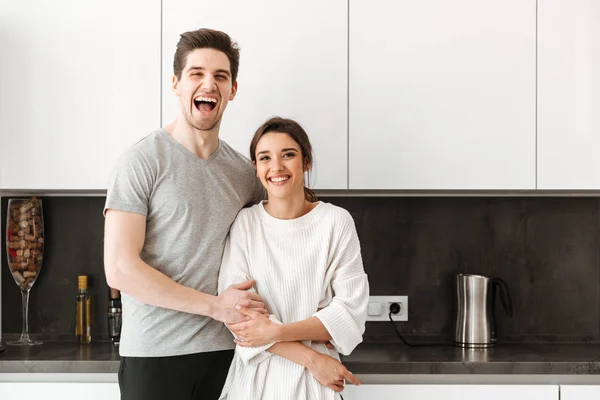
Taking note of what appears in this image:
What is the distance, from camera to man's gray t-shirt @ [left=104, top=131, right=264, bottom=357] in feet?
6.34

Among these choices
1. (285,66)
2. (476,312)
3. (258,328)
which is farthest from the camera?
(476,312)

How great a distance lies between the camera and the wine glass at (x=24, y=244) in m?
2.54

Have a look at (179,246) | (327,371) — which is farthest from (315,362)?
(179,246)

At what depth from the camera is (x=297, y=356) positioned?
1880mm

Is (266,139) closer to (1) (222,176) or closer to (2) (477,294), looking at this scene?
(1) (222,176)

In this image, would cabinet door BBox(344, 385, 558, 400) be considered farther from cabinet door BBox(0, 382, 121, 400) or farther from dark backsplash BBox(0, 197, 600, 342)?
cabinet door BBox(0, 382, 121, 400)

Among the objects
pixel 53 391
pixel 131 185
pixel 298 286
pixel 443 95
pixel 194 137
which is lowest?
pixel 53 391

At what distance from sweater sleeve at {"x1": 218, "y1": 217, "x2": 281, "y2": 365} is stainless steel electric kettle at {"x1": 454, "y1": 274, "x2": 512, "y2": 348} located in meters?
0.91

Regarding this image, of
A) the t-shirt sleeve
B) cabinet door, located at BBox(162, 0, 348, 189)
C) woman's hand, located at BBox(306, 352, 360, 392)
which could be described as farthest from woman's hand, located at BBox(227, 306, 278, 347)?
cabinet door, located at BBox(162, 0, 348, 189)

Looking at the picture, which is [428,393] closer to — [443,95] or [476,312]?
[476,312]

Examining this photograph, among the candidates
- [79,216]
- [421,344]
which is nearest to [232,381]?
[421,344]

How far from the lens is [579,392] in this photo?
2.21 m

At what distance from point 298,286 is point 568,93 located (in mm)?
1152

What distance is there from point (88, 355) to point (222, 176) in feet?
2.54
